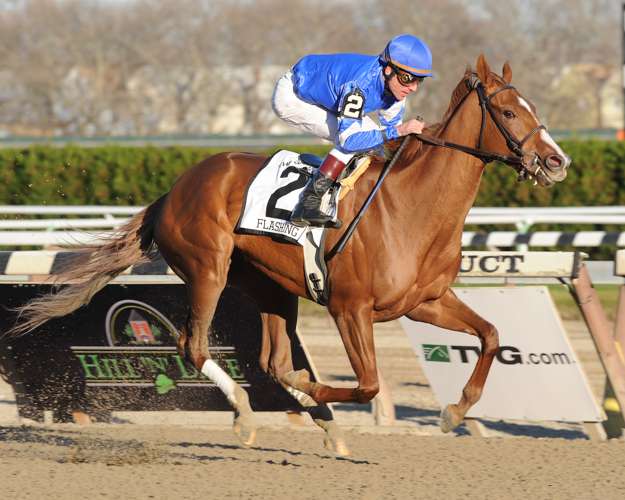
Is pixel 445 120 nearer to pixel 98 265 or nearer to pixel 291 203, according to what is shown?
pixel 291 203

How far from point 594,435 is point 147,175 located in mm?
7362

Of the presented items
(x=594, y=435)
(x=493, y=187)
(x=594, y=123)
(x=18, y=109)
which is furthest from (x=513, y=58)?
(x=594, y=435)

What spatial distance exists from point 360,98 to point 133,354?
1.94 meters

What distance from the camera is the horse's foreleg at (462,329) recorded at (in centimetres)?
333

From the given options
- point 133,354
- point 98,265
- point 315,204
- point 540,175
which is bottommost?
point 133,354

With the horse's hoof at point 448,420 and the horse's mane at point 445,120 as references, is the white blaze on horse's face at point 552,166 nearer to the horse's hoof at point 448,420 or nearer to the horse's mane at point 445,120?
the horse's mane at point 445,120

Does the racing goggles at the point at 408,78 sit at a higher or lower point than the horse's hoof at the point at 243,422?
higher

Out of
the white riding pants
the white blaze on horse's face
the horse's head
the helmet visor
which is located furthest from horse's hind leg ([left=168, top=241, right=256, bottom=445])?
the white blaze on horse's face

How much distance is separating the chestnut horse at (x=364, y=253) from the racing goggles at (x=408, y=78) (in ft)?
0.58

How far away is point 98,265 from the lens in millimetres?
3816

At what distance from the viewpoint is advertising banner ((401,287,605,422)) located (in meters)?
3.79

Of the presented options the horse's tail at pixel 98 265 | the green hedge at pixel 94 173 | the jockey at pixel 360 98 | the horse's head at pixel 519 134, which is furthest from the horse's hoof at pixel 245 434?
the green hedge at pixel 94 173

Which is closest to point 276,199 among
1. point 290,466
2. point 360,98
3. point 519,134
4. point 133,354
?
point 360,98

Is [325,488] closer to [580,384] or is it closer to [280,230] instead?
[280,230]
